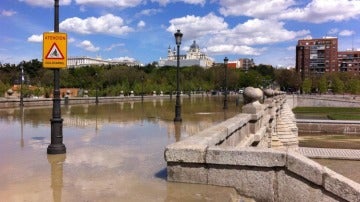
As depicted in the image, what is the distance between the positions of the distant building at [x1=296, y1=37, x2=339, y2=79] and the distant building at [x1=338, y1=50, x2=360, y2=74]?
4766 mm

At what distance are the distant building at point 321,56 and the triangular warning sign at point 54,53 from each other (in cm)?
16525

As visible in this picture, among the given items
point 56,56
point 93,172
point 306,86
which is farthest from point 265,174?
point 306,86

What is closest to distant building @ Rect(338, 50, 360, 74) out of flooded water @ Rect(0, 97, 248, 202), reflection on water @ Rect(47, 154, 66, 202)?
flooded water @ Rect(0, 97, 248, 202)

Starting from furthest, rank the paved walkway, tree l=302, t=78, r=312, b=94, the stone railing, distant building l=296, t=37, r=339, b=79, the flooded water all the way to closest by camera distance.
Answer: distant building l=296, t=37, r=339, b=79 → tree l=302, t=78, r=312, b=94 → the paved walkway → the flooded water → the stone railing

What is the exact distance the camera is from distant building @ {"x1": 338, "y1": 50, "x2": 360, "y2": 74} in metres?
172

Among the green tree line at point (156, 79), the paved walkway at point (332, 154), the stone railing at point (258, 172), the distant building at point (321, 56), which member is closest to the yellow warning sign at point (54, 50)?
the stone railing at point (258, 172)

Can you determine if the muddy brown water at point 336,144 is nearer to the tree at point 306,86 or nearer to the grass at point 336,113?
the grass at point 336,113

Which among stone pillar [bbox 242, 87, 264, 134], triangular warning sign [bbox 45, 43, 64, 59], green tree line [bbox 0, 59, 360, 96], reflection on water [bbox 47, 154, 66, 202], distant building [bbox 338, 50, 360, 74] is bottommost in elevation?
reflection on water [bbox 47, 154, 66, 202]

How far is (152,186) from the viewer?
641cm

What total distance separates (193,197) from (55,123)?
207 inches

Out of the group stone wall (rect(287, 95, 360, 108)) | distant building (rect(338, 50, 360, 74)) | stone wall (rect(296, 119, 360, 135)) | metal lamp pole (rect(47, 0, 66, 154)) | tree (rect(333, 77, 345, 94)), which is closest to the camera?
metal lamp pole (rect(47, 0, 66, 154))

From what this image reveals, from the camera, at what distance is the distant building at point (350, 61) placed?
172 m

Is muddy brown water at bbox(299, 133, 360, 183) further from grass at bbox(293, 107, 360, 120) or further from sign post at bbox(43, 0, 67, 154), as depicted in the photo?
sign post at bbox(43, 0, 67, 154)

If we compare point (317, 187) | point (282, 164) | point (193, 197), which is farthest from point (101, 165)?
point (317, 187)
